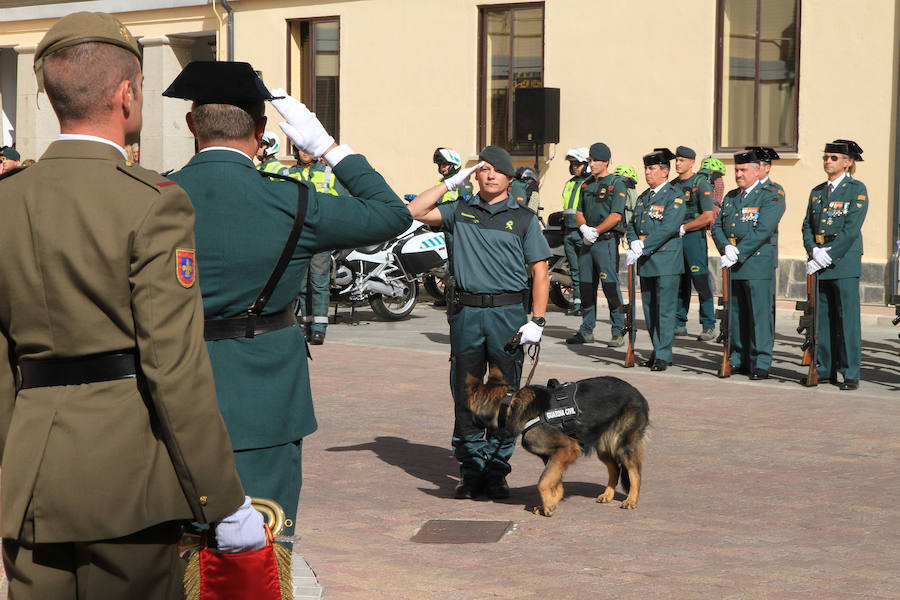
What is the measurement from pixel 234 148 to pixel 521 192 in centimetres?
1197

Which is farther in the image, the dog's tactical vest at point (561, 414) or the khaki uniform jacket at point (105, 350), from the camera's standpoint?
the dog's tactical vest at point (561, 414)

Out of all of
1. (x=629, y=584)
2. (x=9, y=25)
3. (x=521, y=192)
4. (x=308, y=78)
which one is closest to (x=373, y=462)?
(x=629, y=584)

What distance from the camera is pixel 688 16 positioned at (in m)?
18.8

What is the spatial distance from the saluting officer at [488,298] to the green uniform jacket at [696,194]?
7187 mm

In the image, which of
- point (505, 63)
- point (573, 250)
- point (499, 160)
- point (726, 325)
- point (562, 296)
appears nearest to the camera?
point (499, 160)

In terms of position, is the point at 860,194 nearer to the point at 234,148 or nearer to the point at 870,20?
the point at 870,20

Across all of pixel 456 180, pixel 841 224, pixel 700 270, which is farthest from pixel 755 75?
pixel 456 180

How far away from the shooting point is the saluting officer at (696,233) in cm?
1438

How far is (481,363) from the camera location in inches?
291

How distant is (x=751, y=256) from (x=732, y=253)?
23 cm

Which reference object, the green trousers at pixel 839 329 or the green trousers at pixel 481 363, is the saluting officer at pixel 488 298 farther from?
the green trousers at pixel 839 329

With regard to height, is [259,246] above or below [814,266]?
above

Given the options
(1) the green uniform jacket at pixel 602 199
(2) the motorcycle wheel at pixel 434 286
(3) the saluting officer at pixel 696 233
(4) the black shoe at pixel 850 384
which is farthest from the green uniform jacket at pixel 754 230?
(2) the motorcycle wheel at pixel 434 286

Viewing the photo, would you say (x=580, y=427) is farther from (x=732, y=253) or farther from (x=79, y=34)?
(x=732, y=253)
